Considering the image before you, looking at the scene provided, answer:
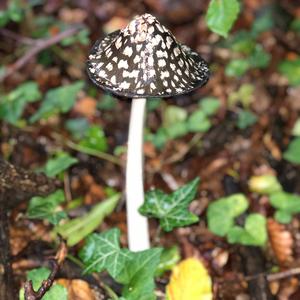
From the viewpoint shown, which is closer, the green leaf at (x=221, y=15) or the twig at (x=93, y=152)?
the green leaf at (x=221, y=15)

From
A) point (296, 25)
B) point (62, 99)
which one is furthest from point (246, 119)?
point (62, 99)

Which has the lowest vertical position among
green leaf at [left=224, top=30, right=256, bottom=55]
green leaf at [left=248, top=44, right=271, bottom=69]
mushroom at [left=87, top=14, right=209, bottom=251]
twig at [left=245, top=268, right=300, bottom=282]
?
twig at [left=245, top=268, right=300, bottom=282]

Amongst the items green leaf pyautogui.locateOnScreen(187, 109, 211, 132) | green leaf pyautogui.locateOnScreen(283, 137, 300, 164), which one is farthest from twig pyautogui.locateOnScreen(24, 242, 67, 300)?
green leaf pyautogui.locateOnScreen(283, 137, 300, 164)

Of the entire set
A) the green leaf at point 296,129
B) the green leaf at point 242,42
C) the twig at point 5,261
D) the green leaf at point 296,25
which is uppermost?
the green leaf at point 296,25

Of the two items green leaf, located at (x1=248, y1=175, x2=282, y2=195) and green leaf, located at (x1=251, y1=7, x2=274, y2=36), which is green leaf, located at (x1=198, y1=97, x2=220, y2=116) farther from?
green leaf, located at (x1=251, y1=7, x2=274, y2=36)

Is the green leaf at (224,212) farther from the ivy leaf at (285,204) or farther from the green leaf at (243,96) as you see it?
the green leaf at (243,96)

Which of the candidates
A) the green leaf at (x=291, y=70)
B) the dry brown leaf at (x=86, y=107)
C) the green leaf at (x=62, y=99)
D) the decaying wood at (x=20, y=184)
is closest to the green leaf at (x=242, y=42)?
the green leaf at (x=291, y=70)

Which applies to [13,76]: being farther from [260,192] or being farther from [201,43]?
[260,192]

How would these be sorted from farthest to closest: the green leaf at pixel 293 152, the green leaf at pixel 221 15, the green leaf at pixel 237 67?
the green leaf at pixel 237 67
the green leaf at pixel 293 152
the green leaf at pixel 221 15
